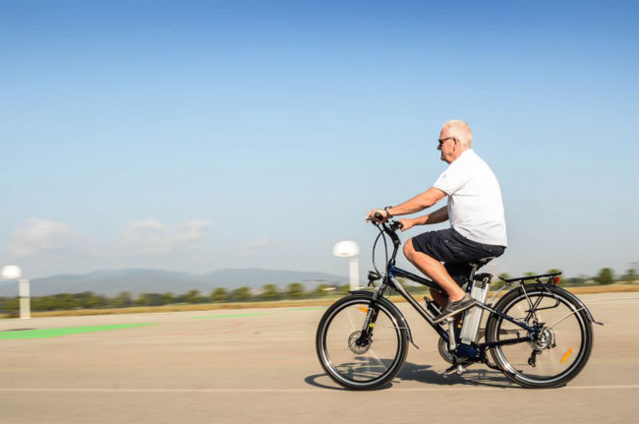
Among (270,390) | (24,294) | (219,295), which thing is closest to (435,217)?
(270,390)

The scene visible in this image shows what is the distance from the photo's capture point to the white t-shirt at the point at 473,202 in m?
5.54

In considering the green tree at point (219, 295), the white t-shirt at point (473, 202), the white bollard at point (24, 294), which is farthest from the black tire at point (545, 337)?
the green tree at point (219, 295)

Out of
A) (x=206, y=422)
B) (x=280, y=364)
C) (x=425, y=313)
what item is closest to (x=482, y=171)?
(x=425, y=313)

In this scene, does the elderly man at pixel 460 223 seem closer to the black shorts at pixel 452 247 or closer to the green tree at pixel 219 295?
the black shorts at pixel 452 247

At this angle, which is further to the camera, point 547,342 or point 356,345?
point 356,345

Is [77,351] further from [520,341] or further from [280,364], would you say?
[520,341]

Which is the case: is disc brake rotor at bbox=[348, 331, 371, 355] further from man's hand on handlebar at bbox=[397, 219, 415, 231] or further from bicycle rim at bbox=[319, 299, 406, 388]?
man's hand on handlebar at bbox=[397, 219, 415, 231]

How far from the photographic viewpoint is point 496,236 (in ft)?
18.2

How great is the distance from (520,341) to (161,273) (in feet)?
650

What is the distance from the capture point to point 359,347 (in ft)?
19.2

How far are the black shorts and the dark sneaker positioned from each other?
302 mm

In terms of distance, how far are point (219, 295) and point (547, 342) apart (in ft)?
79.6

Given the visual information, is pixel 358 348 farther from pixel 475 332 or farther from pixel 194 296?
pixel 194 296

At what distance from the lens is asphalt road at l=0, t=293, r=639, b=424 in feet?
16.0
